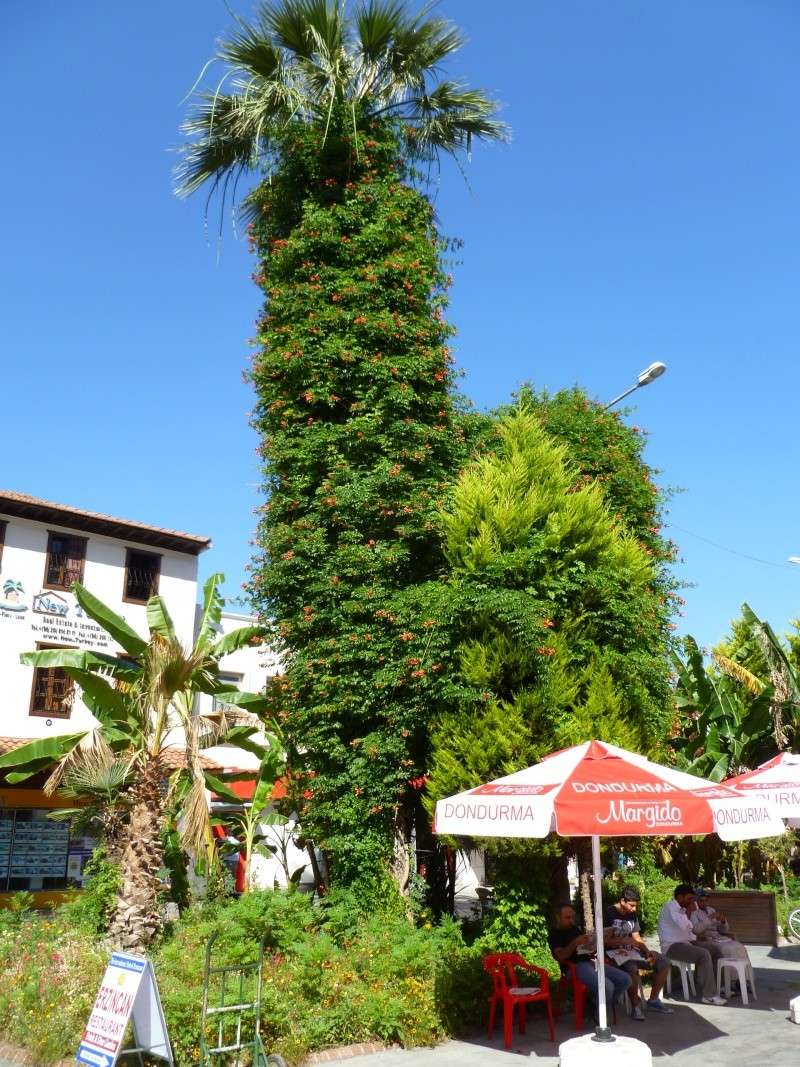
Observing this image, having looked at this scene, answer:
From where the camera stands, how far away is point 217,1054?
7.93 metres

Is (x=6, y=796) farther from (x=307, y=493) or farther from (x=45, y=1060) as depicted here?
(x=45, y=1060)

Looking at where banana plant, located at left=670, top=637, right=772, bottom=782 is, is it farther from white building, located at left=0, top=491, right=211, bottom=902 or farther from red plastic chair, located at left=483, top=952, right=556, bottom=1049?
white building, located at left=0, top=491, right=211, bottom=902

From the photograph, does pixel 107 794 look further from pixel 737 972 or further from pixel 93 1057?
pixel 737 972

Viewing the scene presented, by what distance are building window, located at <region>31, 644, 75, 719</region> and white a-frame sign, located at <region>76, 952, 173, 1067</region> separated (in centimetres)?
1929

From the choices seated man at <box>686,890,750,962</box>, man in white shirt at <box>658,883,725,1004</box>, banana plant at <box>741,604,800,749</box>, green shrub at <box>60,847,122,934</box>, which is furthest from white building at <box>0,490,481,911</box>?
man in white shirt at <box>658,883,725,1004</box>

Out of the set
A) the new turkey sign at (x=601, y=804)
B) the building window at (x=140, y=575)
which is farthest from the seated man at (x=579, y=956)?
the building window at (x=140, y=575)

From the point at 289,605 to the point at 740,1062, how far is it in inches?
339

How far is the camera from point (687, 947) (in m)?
11.2

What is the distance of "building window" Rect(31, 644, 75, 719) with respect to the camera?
25.4 m

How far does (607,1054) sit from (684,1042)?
2.24m

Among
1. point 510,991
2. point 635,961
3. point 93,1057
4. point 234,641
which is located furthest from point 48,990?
point 234,641

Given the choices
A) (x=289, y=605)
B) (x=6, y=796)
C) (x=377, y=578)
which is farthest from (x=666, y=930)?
(x=6, y=796)

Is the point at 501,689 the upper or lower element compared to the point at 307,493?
lower

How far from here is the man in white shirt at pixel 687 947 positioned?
1121 centimetres
